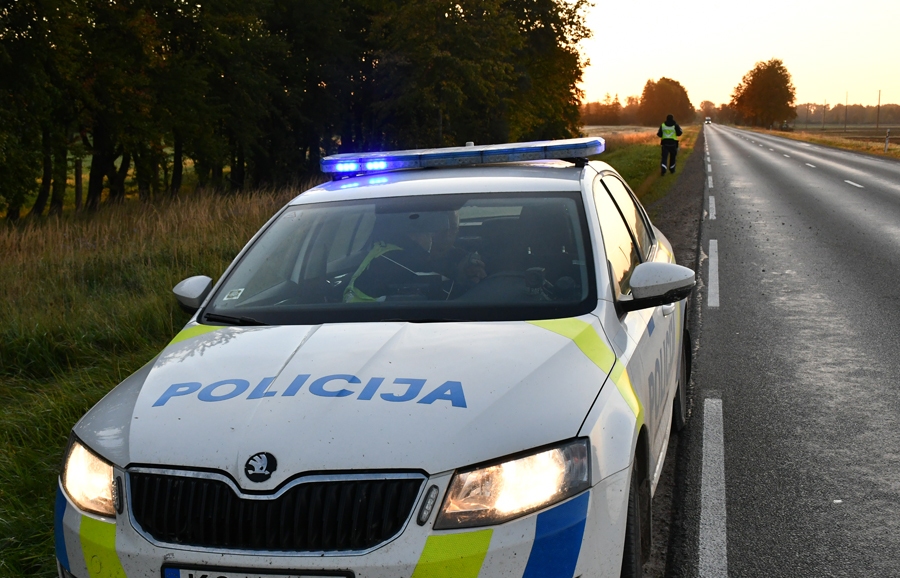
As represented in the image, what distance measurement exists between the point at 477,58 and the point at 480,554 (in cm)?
3897

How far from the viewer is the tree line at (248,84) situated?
942 inches

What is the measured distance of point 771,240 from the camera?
13.8 meters

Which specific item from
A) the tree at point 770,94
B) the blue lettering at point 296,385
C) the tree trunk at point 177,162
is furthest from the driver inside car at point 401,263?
the tree at point 770,94

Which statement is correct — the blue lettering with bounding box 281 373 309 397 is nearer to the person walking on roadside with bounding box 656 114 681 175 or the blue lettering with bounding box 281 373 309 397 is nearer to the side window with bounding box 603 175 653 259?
the side window with bounding box 603 175 653 259

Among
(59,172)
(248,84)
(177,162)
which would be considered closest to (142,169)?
(59,172)

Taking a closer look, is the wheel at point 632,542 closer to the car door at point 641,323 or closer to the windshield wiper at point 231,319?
the car door at point 641,323

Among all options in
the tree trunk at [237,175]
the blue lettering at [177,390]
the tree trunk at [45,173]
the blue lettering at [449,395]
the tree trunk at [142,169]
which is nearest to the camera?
the blue lettering at [449,395]

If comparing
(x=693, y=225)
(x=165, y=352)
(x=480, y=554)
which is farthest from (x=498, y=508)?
(x=693, y=225)

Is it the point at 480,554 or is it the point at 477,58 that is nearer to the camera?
the point at 480,554

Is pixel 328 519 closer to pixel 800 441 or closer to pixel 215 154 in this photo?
pixel 800 441

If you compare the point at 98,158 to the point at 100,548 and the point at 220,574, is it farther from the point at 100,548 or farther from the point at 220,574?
the point at 220,574

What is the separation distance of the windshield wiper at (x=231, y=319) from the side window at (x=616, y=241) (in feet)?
4.69

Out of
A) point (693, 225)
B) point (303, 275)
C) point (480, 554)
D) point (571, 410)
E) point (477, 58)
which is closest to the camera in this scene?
point (480, 554)

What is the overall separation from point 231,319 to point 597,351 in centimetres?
146
